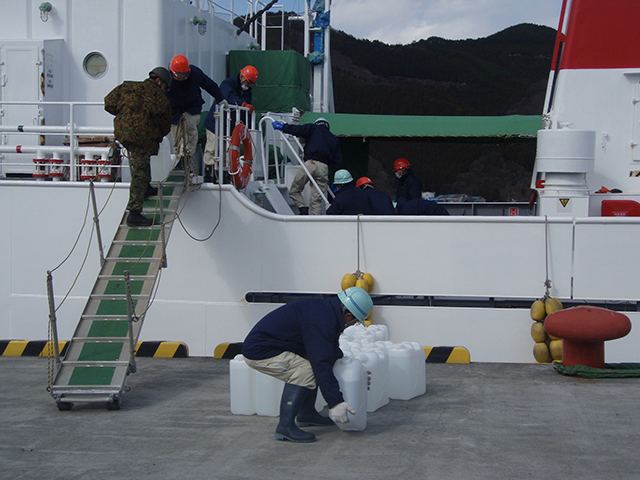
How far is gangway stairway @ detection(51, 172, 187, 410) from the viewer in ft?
18.6

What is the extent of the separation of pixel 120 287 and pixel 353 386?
2882 mm

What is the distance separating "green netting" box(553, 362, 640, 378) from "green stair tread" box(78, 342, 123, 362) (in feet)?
14.5

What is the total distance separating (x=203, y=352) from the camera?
8062mm

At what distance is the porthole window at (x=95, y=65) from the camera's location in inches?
376

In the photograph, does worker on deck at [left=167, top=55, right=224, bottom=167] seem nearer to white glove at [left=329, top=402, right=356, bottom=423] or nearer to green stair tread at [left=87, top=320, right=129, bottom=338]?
green stair tread at [left=87, top=320, right=129, bottom=338]

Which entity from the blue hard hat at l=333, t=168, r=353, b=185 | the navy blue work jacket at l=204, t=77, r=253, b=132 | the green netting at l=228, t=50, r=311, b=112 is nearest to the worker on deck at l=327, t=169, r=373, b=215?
the blue hard hat at l=333, t=168, r=353, b=185

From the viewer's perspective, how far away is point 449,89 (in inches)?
1545

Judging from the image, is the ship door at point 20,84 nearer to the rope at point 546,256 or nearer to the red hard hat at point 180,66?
the red hard hat at point 180,66

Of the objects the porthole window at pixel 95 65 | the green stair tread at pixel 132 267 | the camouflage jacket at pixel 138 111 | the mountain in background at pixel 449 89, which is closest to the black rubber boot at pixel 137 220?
the green stair tread at pixel 132 267

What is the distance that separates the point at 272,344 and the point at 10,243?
193 inches

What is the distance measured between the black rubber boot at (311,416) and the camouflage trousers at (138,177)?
3.15m

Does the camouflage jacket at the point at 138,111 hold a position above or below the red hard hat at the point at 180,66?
below

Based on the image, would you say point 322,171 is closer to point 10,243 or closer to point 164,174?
point 164,174

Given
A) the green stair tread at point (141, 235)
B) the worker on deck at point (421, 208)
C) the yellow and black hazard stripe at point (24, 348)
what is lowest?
the yellow and black hazard stripe at point (24, 348)
